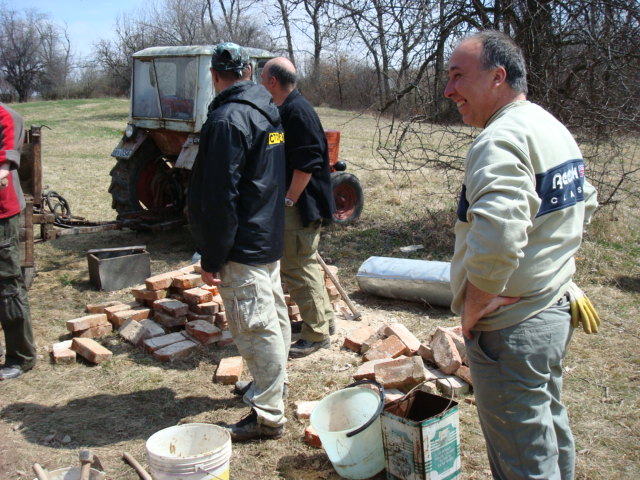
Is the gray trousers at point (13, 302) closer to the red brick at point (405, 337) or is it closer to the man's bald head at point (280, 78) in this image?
the man's bald head at point (280, 78)

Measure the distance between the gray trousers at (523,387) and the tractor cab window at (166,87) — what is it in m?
5.65

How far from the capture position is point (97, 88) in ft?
134

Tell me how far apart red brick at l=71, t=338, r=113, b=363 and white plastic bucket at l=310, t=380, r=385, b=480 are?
2.01 m

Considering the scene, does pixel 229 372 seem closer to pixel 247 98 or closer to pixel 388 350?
pixel 388 350

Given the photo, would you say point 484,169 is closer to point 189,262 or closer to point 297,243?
point 297,243

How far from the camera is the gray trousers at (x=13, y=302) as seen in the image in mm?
3893

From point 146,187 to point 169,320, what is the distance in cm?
346

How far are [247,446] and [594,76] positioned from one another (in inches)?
Answer: 238

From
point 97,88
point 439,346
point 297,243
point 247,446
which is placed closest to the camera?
point 247,446

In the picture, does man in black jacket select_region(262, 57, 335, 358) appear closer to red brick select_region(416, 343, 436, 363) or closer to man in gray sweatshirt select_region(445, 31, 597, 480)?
red brick select_region(416, 343, 436, 363)

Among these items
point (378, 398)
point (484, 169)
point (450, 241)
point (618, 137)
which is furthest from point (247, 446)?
point (618, 137)

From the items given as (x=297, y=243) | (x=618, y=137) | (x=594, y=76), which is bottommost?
(x=297, y=243)

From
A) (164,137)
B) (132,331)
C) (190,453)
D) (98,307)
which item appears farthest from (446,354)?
(164,137)

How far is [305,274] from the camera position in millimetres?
4293
